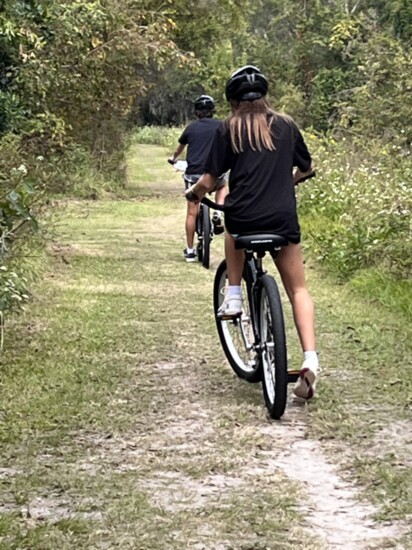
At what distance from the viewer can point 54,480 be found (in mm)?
3873

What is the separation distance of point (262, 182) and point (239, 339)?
1264 millimetres

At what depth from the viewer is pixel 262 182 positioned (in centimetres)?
495

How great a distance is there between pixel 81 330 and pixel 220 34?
1936 centimetres

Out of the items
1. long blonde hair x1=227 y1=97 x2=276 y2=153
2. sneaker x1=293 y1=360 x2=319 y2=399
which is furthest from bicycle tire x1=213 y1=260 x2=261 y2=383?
long blonde hair x1=227 y1=97 x2=276 y2=153

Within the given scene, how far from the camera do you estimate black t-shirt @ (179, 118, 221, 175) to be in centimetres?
1030

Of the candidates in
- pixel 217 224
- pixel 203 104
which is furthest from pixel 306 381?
pixel 217 224

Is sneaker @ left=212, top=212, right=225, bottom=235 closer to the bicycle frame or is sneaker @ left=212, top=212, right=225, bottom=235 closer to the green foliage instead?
the green foliage

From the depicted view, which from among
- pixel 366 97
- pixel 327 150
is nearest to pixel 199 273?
pixel 327 150

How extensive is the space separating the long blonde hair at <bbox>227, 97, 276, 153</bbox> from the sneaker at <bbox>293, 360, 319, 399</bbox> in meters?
1.20

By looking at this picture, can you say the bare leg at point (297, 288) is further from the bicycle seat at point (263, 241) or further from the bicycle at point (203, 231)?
the bicycle at point (203, 231)

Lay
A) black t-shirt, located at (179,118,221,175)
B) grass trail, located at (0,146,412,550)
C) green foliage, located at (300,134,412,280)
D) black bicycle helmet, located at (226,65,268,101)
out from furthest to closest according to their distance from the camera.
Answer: black t-shirt, located at (179,118,221,175)
green foliage, located at (300,134,412,280)
black bicycle helmet, located at (226,65,268,101)
grass trail, located at (0,146,412,550)

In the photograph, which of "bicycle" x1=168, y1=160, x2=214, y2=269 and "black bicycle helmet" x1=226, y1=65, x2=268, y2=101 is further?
"bicycle" x1=168, y1=160, x2=214, y2=269

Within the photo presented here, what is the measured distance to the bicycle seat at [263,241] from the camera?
4904mm

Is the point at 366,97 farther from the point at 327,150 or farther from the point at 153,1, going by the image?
the point at 153,1
